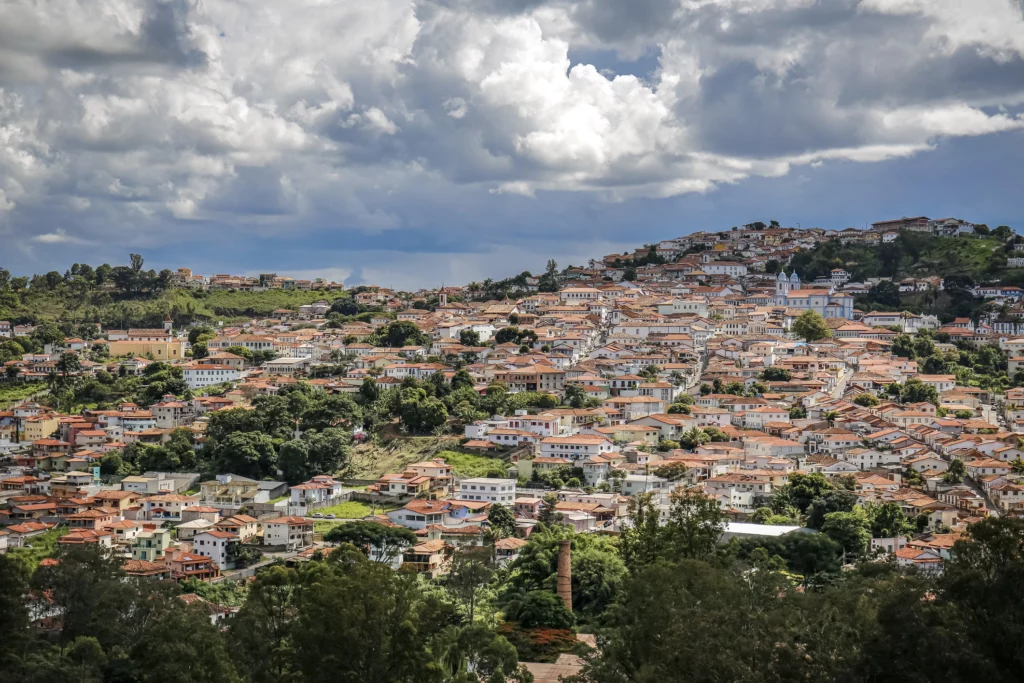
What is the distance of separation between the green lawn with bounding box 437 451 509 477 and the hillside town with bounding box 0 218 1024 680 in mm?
161

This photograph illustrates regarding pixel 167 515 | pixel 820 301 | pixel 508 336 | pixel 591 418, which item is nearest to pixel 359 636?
pixel 167 515

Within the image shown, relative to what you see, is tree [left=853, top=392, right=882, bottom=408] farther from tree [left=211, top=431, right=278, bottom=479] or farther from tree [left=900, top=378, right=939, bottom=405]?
tree [left=211, top=431, right=278, bottom=479]

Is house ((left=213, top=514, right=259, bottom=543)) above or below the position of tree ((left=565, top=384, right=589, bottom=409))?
below

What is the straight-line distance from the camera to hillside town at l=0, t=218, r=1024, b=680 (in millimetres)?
35500

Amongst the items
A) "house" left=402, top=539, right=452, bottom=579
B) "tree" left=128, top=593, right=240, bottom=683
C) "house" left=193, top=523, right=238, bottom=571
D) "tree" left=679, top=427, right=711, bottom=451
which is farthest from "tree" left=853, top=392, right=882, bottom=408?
"tree" left=128, top=593, right=240, bottom=683

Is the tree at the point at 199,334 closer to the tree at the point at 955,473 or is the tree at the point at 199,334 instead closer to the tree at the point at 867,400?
the tree at the point at 867,400

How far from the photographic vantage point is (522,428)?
44719 millimetres

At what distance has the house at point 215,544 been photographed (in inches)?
1377

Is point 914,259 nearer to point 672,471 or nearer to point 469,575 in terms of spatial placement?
point 672,471

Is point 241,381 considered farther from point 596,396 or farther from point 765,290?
point 765,290

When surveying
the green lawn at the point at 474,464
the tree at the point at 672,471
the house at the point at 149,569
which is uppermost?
the tree at the point at 672,471

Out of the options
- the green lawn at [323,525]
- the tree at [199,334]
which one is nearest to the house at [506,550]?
the green lawn at [323,525]

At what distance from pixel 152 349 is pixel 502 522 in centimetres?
3580

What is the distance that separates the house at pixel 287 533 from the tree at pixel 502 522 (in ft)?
18.8
